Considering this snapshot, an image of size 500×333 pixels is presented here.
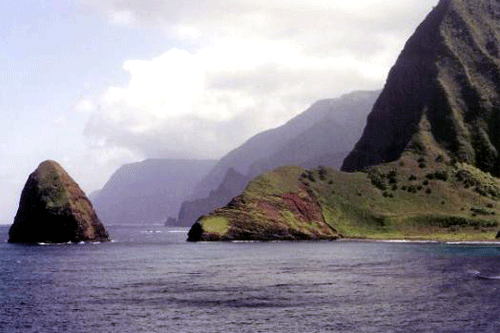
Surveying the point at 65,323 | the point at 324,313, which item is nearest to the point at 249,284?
the point at 324,313

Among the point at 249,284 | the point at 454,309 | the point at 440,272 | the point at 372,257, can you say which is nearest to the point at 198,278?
the point at 249,284

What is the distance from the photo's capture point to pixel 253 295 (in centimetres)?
9375

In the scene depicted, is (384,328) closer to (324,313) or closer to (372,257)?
(324,313)

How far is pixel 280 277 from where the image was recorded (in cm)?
11962

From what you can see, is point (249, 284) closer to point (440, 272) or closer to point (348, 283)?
point (348, 283)

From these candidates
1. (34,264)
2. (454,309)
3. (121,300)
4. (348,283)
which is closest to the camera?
(454,309)

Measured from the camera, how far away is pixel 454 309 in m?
78.9

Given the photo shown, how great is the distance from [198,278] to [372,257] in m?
64.5

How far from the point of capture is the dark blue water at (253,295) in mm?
70688

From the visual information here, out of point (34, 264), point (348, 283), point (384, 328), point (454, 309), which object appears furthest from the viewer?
point (34, 264)

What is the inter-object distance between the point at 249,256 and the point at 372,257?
32.5 m

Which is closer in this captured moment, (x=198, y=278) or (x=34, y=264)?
(x=198, y=278)

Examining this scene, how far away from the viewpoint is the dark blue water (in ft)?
232

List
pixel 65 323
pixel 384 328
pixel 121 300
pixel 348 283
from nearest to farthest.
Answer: pixel 384 328, pixel 65 323, pixel 121 300, pixel 348 283
